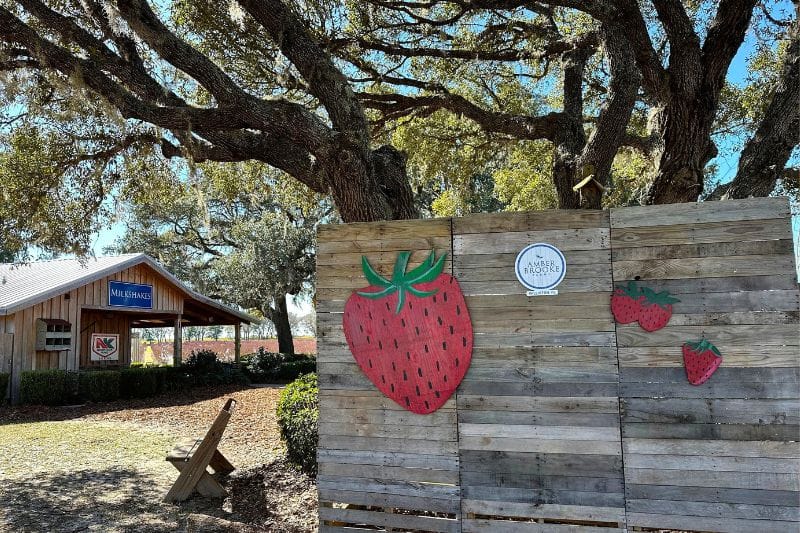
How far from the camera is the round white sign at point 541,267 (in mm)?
4078

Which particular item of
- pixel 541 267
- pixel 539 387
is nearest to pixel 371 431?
pixel 539 387

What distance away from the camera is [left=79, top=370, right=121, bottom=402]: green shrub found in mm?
14719

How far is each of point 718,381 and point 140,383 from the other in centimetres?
1534

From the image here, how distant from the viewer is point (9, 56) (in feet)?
22.9

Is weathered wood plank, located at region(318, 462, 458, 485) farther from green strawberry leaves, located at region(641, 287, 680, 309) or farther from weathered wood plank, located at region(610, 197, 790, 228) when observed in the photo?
weathered wood plank, located at region(610, 197, 790, 228)

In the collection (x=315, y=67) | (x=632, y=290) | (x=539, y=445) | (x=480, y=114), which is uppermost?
(x=480, y=114)

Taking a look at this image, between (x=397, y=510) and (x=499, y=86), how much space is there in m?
9.42

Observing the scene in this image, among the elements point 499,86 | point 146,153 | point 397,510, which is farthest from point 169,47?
point 499,86

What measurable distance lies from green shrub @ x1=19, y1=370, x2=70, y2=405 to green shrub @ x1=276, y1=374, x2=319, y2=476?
8884mm

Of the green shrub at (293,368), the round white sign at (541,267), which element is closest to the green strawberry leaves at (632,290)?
the round white sign at (541,267)

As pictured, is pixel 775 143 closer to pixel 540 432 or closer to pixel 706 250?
pixel 706 250

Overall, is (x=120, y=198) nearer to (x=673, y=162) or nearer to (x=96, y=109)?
(x=96, y=109)

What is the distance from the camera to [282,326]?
27.4 m

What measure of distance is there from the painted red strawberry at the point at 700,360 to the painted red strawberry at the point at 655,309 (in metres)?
0.21
